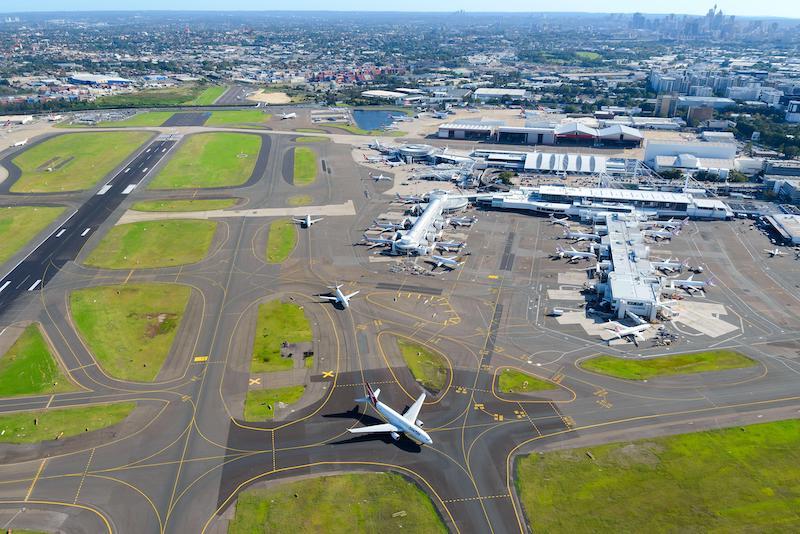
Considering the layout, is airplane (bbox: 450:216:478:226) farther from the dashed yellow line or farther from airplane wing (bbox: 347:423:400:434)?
the dashed yellow line


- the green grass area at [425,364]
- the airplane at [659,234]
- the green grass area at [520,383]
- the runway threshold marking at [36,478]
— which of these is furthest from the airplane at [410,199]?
the runway threshold marking at [36,478]

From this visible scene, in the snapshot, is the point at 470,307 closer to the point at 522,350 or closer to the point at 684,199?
the point at 522,350

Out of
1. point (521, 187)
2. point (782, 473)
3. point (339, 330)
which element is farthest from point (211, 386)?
point (521, 187)

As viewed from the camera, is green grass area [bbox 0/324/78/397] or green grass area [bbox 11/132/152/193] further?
green grass area [bbox 11/132/152/193]

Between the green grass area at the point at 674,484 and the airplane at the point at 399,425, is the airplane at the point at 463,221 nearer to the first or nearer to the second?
the airplane at the point at 399,425

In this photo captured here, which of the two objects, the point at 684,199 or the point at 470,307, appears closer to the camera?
the point at 470,307

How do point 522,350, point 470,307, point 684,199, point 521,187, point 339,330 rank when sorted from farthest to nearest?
1. point 521,187
2. point 684,199
3. point 470,307
4. point 339,330
5. point 522,350

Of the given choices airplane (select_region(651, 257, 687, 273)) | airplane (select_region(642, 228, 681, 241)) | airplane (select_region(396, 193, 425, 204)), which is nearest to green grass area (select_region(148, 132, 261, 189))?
airplane (select_region(396, 193, 425, 204))

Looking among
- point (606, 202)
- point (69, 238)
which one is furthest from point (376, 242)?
point (69, 238)
